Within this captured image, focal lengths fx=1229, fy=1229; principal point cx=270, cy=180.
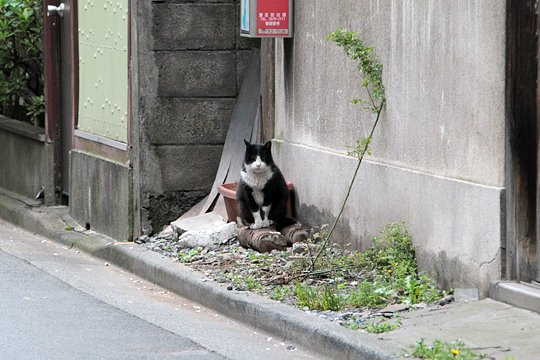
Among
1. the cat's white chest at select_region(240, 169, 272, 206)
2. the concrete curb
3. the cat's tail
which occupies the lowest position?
the concrete curb

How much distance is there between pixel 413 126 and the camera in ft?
29.5

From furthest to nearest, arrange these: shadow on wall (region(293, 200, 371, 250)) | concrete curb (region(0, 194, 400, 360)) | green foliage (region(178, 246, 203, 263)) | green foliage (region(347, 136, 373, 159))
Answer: green foliage (region(178, 246, 203, 263)) → shadow on wall (region(293, 200, 371, 250)) → green foliage (region(347, 136, 373, 159)) → concrete curb (region(0, 194, 400, 360))

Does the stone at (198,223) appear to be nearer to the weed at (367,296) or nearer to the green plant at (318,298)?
the green plant at (318,298)

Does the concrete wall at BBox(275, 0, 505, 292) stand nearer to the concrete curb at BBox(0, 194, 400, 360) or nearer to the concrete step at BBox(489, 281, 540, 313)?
the concrete step at BBox(489, 281, 540, 313)

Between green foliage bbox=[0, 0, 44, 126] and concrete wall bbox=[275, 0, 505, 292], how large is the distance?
16.5 ft

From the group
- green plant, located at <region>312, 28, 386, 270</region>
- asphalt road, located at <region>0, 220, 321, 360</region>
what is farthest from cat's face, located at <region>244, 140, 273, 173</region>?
asphalt road, located at <region>0, 220, 321, 360</region>

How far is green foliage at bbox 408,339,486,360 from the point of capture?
6711 millimetres

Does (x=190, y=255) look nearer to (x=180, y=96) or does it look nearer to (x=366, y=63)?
(x=180, y=96)

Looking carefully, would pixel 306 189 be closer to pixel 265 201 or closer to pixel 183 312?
pixel 265 201

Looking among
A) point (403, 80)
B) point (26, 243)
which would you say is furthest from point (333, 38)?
point (26, 243)

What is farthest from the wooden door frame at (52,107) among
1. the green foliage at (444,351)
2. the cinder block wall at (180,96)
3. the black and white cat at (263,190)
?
the green foliage at (444,351)

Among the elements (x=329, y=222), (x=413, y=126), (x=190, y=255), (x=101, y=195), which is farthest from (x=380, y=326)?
(x=101, y=195)

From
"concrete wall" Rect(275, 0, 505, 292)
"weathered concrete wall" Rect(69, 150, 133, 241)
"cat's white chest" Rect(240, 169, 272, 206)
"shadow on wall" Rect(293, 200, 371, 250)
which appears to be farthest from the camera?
"weathered concrete wall" Rect(69, 150, 133, 241)

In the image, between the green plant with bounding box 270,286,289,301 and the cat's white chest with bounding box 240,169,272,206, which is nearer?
the green plant with bounding box 270,286,289,301
